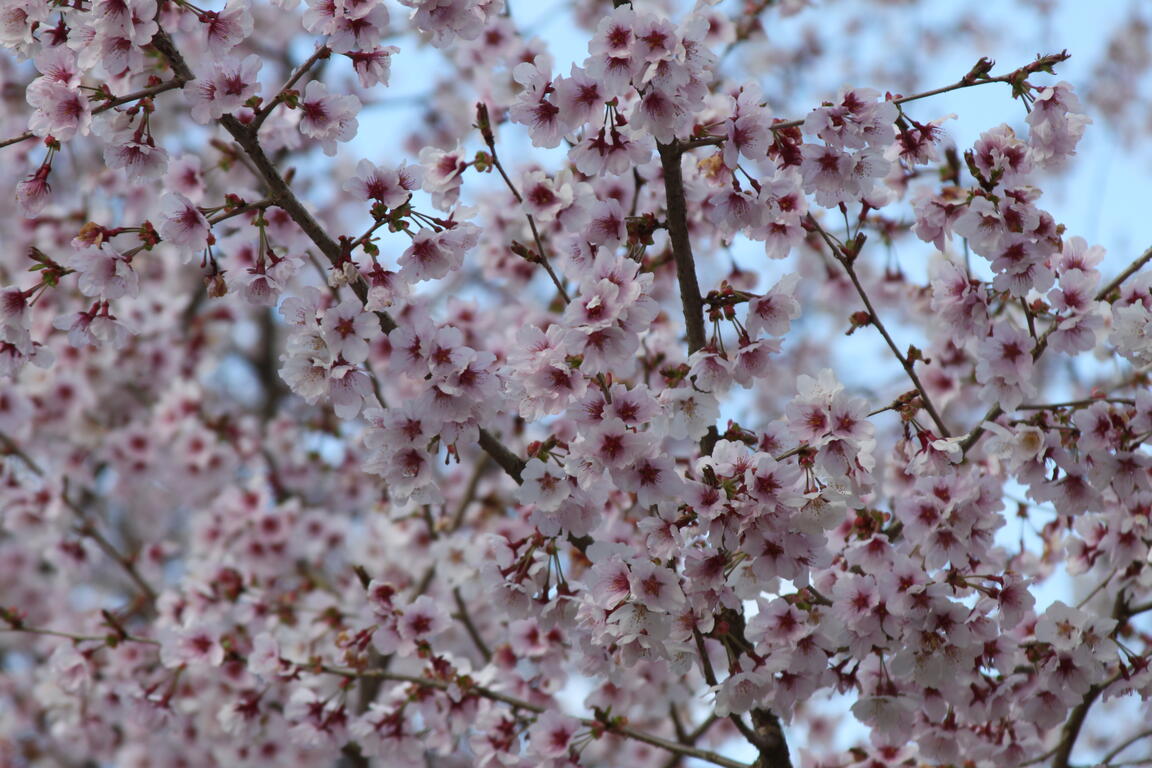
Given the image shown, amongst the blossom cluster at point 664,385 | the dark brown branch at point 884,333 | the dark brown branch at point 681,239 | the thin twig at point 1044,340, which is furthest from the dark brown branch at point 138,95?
the thin twig at point 1044,340

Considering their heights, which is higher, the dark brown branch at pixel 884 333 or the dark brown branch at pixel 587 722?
the dark brown branch at pixel 884 333

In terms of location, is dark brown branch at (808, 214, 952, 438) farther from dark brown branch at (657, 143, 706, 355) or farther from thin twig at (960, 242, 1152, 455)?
dark brown branch at (657, 143, 706, 355)

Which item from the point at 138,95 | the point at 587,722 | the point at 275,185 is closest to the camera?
the point at 138,95

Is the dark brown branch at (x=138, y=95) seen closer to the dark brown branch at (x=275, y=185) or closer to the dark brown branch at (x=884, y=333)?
the dark brown branch at (x=275, y=185)

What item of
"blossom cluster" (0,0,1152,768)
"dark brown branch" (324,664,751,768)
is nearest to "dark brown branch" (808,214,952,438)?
"blossom cluster" (0,0,1152,768)

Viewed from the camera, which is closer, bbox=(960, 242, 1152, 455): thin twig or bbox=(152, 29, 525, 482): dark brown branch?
bbox=(152, 29, 525, 482): dark brown branch

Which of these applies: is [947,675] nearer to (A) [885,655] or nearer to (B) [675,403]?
(A) [885,655]

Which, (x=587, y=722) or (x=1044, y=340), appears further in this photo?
(x=587, y=722)

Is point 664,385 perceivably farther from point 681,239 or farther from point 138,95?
point 138,95

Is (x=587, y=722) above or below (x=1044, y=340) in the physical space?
below

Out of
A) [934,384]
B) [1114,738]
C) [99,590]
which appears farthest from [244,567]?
[1114,738]

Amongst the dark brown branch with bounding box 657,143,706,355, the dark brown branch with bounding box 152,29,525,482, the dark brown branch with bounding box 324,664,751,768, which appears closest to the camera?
the dark brown branch with bounding box 152,29,525,482

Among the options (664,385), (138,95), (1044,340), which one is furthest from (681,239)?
(138,95)

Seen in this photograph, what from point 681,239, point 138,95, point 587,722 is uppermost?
point 138,95
